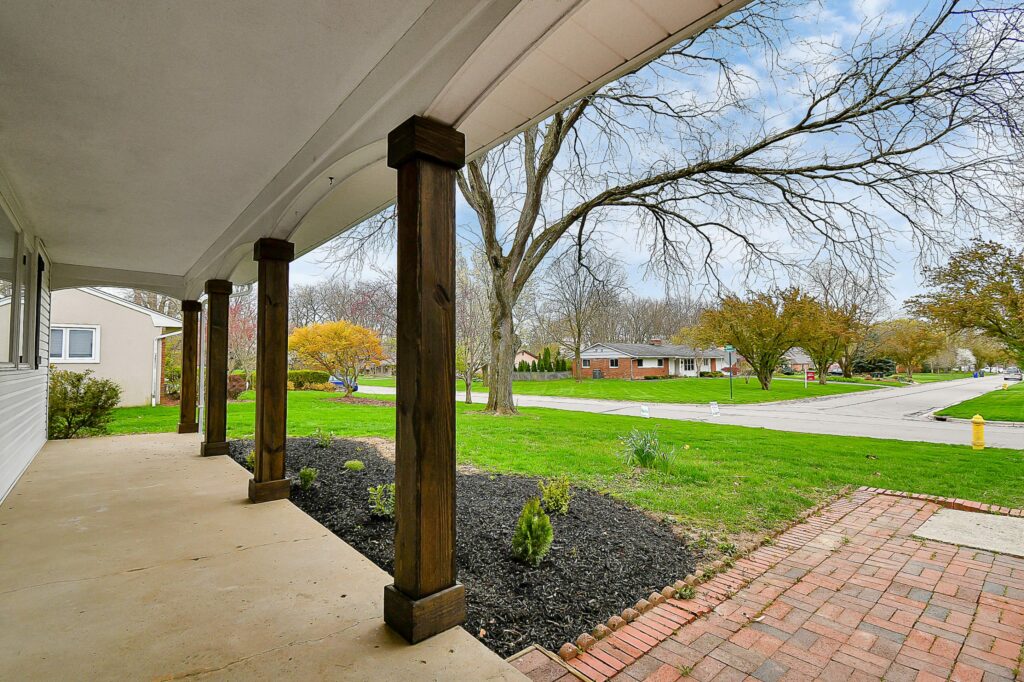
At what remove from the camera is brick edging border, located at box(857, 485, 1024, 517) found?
415cm

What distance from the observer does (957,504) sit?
4391 mm

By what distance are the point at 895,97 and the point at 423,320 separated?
6948mm

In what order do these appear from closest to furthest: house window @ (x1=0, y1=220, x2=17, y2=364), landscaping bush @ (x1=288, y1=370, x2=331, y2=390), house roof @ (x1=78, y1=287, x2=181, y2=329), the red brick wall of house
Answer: house window @ (x1=0, y1=220, x2=17, y2=364)
house roof @ (x1=78, y1=287, x2=181, y2=329)
landscaping bush @ (x1=288, y1=370, x2=331, y2=390)
the red brick wall of house

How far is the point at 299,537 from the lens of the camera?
10.0ft

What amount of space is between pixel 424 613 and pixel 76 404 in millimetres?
7992

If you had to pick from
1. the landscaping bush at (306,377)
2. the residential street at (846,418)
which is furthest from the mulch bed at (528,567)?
the landscaping bush at (306,377)

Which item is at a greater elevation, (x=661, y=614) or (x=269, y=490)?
(x=269, y=490)

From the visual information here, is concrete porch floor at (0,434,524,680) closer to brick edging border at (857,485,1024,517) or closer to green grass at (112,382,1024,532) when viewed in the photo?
green grass at (112,382,1024,532)

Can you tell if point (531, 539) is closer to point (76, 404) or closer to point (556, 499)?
point (556, 499)

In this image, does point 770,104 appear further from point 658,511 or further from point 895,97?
point 658,511

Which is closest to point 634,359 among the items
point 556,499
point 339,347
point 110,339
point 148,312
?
point 339,347

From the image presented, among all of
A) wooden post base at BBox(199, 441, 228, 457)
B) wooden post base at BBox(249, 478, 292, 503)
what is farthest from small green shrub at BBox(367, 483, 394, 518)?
wooden post base at BBox(199, 441, 228, 457)

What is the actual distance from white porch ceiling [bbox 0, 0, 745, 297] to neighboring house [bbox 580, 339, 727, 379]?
30069 mm

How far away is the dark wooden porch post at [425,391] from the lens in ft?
6.08
